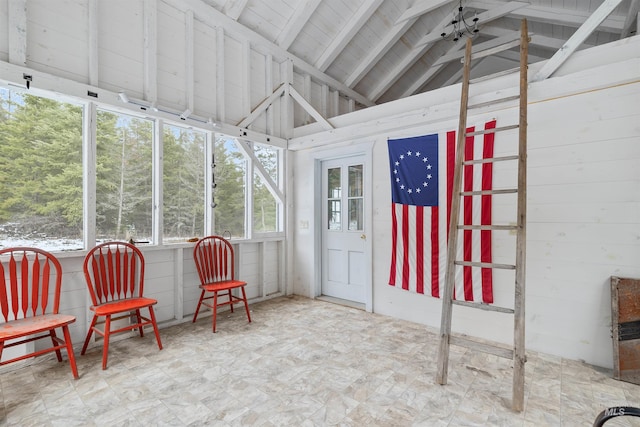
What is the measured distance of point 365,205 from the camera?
13.4 ft

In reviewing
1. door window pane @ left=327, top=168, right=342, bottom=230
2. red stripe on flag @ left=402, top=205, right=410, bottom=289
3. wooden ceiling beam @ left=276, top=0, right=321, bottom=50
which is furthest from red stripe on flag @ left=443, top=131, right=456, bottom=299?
wooden ceiling beam @ left=276, top=0, right=321, bottom=50

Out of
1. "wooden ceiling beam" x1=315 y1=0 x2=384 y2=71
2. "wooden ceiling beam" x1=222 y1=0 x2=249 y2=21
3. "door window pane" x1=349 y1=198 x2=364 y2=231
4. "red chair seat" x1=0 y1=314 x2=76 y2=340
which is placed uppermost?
"wooden ceiling beam" x1=315 y1=0 x2=384 y2=71

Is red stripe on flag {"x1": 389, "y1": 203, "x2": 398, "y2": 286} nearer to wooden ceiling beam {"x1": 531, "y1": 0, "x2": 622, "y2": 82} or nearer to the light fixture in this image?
wooden ceiling beam {"x1": 531, "y1": 0, "x2": 622, "y2": 82}

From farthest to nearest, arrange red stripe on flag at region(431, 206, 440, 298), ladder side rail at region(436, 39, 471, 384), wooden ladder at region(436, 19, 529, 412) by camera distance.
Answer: red stripe on flag at region(431, 206, 440, 298) < ladder side rail at region(436, 39, 471, 384) < wooden ladder at region(436, 19, 529, 412)

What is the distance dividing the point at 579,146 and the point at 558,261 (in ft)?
3.44

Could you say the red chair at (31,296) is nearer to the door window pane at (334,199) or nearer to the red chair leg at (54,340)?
the red chair leg at (54,340)

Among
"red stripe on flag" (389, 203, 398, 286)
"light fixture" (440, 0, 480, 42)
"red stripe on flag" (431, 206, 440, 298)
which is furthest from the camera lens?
"light fixture" (440, 0, 480, 42)

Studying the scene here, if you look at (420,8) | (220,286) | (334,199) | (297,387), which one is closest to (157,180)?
(220,286)

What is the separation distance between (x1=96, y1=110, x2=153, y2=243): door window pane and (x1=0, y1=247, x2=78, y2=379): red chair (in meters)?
0.55

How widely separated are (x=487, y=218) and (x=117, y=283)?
3784 mm

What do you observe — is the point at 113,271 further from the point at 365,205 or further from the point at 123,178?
the point at 365,205

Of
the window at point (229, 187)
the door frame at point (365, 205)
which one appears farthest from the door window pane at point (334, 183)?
the window at point (229, 187)

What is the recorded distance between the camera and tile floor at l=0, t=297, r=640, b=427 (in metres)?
1.92

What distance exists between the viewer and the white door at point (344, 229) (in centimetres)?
429
